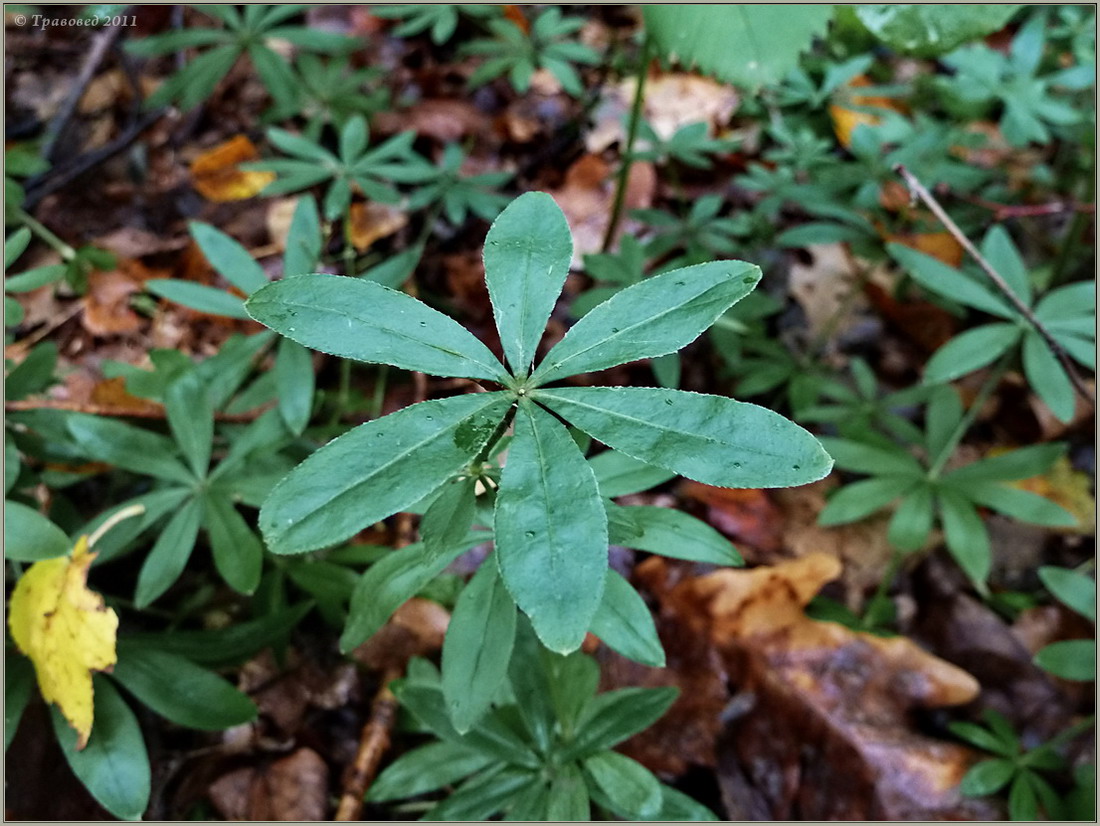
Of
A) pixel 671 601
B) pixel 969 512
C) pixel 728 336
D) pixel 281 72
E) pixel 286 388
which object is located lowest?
pixel 671 601

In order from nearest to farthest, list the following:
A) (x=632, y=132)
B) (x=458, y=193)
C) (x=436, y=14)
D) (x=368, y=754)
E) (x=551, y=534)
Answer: (x=551, y=534) < (x=368, y=754) < (x=632, y=132) < (x=458, y=193) < (x=436, y=14)

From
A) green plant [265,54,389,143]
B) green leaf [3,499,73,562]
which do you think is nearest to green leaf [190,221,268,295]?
green leaf [3,499,73,562]

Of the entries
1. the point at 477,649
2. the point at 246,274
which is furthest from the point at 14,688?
the point at 246,274

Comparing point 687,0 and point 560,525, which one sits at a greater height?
point 687,0

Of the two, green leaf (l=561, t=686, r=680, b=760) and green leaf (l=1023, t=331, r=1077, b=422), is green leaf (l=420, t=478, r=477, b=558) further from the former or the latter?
green leaf (l=1023, t=331, r=1077, b=422)

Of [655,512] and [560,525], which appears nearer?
[560,525]

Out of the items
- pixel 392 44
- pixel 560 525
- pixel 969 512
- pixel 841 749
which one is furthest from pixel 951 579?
pixel 392 44

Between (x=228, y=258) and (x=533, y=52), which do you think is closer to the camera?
(x=228, y=258)

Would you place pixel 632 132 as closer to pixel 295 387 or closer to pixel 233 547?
pixel 295 387

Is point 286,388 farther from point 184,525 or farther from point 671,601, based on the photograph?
point 671,601
